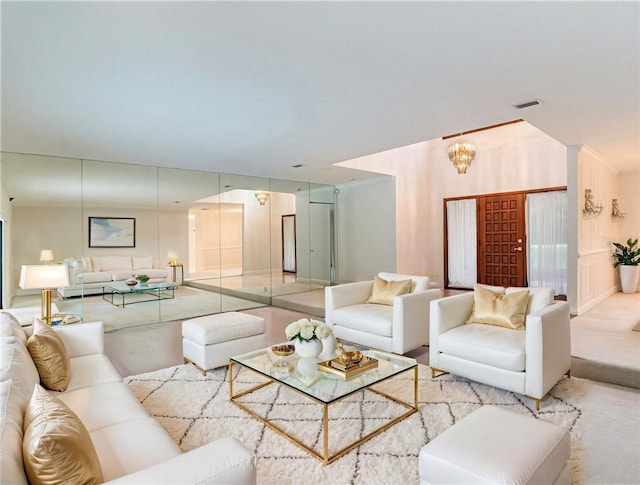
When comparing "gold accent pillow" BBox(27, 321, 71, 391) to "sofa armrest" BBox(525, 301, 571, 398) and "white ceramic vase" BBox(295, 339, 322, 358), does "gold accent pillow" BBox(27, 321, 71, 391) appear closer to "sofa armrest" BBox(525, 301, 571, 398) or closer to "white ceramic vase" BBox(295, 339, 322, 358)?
"white ceramic vase" BBox(295, 339, 322, 358)

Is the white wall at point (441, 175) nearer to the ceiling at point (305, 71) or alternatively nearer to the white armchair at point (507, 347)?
the ceiling at point (305, 71)

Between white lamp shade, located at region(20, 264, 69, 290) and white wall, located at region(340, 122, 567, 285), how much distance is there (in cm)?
453

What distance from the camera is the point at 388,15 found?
6.61 feet

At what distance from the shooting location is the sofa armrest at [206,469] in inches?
47.4

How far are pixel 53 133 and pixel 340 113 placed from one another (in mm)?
3076

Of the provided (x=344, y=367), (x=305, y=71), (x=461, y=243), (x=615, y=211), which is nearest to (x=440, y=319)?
(x=344, y=367)

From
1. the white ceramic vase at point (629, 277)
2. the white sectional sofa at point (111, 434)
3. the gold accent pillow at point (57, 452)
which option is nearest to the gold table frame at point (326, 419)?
the white sectional sofa at point (111, 434)

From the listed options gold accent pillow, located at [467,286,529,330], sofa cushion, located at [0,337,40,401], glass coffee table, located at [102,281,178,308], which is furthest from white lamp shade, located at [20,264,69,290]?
gold accent pillow, located at [467,286,529,330]

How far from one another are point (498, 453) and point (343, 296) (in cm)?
297

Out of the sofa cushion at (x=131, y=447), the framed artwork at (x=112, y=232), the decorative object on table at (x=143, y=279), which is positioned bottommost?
the sofa cushion at (x=131, y=447)

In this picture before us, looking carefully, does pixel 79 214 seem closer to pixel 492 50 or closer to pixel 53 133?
pixel 53 133

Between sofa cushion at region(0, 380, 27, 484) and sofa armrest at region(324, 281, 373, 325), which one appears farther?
sofa armrest at region(324, 281, 373, 325)

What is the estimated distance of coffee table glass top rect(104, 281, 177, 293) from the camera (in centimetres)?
555

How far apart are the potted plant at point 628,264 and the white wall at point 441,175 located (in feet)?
6.29
